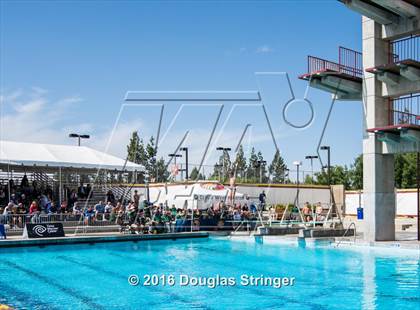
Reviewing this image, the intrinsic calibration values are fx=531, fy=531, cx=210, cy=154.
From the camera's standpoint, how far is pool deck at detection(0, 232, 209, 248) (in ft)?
63.9

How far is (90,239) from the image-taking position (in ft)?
69.4

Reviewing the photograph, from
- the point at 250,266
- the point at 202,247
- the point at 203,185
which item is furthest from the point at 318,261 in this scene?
the point at 203,185

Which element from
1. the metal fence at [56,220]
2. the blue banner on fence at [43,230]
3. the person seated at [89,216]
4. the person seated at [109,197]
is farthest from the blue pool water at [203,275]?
the person seated at [109,197]

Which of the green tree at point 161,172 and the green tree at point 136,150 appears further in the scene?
the green tree at point 136,150

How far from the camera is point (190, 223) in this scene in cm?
2509

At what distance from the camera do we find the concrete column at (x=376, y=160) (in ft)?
67.3

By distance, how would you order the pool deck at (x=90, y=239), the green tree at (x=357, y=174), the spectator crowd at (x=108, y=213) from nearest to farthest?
1. the pool deck at (x=90, y=239)
2. the spectator crowd at (x=108, y=213)
3. the green tree at (x=357, y=174)

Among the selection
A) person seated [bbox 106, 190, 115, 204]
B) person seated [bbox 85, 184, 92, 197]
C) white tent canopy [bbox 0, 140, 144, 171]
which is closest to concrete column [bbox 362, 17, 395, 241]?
white tent canopy [bbox 0, 140, 144, 171]

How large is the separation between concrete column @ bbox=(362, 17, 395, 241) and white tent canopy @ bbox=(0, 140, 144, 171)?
12543 mm

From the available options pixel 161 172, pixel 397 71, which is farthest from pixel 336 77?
pixel 161 172

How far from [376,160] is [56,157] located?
50.8ft

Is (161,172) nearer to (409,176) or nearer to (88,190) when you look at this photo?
(88,190)

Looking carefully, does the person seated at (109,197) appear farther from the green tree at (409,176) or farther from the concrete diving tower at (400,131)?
the green tree at (409,176)

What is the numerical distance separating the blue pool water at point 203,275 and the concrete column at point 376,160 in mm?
2252
